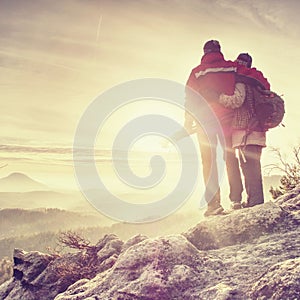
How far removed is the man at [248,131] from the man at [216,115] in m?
0.15

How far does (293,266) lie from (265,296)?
46 cm

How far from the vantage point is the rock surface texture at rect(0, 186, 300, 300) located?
14.7 feet

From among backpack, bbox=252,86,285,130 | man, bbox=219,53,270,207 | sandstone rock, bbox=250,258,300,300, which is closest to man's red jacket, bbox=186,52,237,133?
man, bbox=219,53,270,207

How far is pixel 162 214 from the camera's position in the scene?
8234 millimetres

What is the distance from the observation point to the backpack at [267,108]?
7.76 m

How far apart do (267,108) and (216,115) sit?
0.98 meters

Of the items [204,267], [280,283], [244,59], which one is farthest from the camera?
[244,59]

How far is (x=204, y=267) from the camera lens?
17.1 ft

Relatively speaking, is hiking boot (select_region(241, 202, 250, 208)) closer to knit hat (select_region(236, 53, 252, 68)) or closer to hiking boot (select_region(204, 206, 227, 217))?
hiking boot (select_region(204, 206, 227, 217))

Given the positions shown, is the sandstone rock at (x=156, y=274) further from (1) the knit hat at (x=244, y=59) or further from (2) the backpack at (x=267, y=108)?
(1) the knit hat at (x=244, y=59)

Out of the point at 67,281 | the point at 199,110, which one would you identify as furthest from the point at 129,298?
the point at 199,110

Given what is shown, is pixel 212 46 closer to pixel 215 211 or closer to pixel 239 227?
pixel 215 211

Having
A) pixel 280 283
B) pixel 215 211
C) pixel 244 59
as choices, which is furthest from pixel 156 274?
pixel 244 59

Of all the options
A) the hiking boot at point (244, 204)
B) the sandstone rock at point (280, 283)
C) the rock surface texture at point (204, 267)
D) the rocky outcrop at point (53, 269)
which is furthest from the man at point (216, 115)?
the sandstone rock at point (280, 283)
